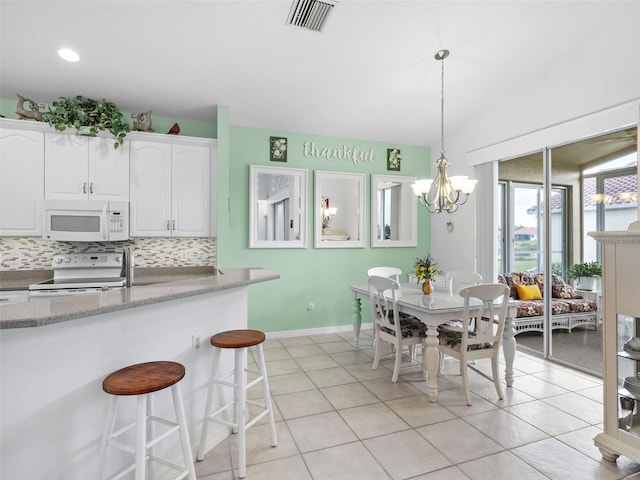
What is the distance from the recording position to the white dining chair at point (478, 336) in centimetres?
271

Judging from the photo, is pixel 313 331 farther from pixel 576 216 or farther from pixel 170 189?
pixel 576 216

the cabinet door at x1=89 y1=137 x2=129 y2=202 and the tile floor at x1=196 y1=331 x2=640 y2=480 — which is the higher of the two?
the cabinet door at x1=89 y1=137 x2=129 y2=202

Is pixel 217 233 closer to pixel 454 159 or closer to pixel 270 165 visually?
pixel 270 165

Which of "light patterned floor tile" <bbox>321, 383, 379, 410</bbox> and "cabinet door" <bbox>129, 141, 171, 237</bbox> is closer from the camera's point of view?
Result: "light patterned floor tile" <bbox>321, 383, 379, 410</bbox>

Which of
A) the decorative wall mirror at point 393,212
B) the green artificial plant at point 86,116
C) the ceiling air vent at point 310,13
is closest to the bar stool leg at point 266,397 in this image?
the ceiling air vent at point 310,13

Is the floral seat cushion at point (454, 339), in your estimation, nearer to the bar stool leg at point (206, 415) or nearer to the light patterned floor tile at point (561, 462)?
the light patterned floor tile at point (561, 462)

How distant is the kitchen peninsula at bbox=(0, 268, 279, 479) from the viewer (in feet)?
4.14

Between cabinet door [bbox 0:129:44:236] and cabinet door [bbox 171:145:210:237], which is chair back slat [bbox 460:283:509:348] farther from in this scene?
cabinet door [bbox 0:129:44:236]

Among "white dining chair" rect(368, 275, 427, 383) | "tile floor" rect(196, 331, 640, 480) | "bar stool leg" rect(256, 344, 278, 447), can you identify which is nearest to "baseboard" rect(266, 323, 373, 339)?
"tile floor" rect(196, 331, 640, 480)

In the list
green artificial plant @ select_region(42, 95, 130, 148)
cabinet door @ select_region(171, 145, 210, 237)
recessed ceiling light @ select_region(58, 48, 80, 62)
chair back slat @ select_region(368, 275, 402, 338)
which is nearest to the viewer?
recessed ceiling light @ select_region(58, 48, 80, 62)

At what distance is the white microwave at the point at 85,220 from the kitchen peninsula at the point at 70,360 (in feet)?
6.29

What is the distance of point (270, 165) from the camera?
4.54 meters

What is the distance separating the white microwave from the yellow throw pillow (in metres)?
4.89

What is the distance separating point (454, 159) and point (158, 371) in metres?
4.65
